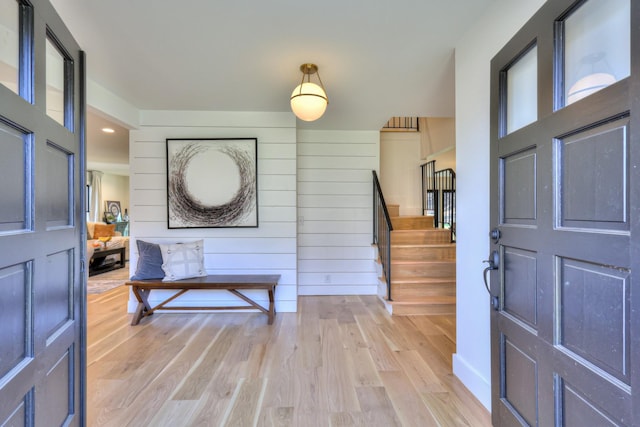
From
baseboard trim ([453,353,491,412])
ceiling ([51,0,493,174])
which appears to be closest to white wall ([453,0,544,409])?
baseboard trim ([453,353,491,412])

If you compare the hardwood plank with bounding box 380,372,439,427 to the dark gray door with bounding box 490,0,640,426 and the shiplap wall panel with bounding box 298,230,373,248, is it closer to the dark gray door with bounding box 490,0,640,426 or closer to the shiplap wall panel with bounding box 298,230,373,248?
the dark gray door with bounding box 490,0,640,426

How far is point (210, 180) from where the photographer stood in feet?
11.4

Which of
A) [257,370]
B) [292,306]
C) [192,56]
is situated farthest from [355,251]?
[192,56]

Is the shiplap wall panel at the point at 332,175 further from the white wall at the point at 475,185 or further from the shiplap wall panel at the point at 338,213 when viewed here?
the white wall at the point at 475,185

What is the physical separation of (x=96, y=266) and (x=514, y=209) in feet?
22.7

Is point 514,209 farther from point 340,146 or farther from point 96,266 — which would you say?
point 96,266

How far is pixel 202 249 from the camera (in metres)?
3.42

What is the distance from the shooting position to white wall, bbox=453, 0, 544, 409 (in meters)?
1.70

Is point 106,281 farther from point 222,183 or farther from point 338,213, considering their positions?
point 338,213

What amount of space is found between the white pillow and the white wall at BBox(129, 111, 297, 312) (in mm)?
159

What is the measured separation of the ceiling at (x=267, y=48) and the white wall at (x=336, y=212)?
1.09m

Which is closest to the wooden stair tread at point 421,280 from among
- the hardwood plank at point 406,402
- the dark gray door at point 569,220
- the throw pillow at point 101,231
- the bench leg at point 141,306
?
the hardwood plank at point 406,402

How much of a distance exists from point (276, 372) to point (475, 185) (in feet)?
6.31

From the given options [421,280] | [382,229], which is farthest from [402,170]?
[421,280]
